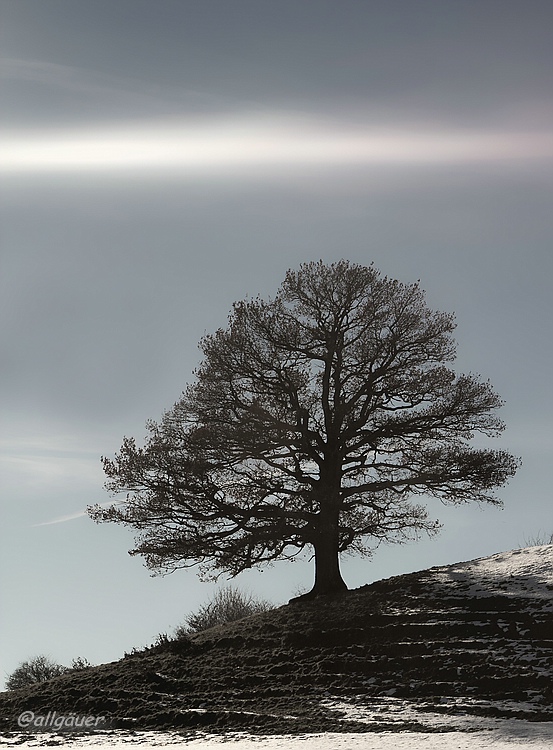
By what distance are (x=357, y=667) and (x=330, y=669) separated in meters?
0.63

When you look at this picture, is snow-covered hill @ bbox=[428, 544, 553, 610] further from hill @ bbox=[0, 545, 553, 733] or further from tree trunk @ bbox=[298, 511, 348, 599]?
tree trunk @ bbox=[298, 511, 348, 599]

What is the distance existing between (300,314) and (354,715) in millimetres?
15366

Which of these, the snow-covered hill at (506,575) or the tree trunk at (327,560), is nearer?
the snow-covered hill at (506,575)

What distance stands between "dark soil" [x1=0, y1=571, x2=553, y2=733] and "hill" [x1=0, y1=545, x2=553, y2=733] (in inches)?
1.4

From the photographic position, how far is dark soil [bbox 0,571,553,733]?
15078mm

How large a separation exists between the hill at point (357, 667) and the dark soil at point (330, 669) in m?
0.04

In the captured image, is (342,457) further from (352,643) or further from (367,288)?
(352,643)

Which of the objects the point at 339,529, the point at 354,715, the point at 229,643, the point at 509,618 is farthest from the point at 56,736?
the point at 339,529

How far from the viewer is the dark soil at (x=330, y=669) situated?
49.5 feet

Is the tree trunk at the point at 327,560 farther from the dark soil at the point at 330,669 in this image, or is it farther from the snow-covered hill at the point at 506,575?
the snow-covered hill at the point at 506,575

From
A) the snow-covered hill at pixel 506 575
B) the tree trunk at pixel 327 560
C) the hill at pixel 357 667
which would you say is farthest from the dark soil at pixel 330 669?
the tree trunk at pixel 327 560

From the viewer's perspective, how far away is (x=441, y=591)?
74.4 feet

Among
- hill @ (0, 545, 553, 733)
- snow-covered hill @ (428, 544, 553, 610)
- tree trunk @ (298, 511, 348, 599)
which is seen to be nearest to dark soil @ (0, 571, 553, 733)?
hill @ (0, 545, 553, 733)

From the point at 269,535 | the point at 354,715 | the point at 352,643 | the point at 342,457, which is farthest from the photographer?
the point at 342,457
